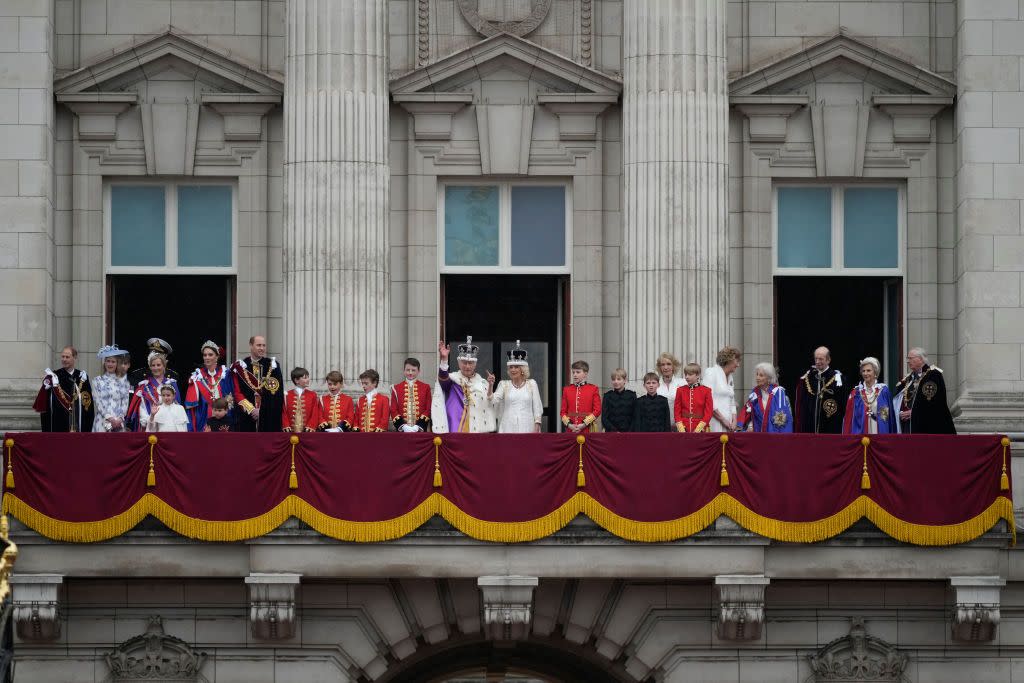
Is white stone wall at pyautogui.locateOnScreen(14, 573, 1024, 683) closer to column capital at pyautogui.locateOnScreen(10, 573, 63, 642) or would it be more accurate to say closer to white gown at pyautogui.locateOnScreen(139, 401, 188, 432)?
column capital at pyautogui.locateOnScreen(10, 573, 63, 642)

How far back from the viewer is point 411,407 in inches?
1729

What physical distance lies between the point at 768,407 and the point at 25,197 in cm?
1281

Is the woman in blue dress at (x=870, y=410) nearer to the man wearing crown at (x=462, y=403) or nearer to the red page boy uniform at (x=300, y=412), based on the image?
the man wearing crown at (x=462, y=403)

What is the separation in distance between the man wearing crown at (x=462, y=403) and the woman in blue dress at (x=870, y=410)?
5.67m

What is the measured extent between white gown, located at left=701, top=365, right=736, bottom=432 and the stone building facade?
1.89 meters

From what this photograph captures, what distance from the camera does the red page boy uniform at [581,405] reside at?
4312 centimetres

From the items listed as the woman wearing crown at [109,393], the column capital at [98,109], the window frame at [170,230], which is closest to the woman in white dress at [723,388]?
the window frame at [170,230]

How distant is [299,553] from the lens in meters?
41.9

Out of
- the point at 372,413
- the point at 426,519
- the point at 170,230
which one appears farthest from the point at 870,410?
the point at 170,230

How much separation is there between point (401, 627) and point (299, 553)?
2197 mm

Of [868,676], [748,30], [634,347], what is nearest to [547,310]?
[634,347]

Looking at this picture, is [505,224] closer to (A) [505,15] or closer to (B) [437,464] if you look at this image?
(A) [505,15]

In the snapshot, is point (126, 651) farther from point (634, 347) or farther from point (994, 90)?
point (994, 90)

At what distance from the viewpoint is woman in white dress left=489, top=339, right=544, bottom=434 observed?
43312 millimetres
